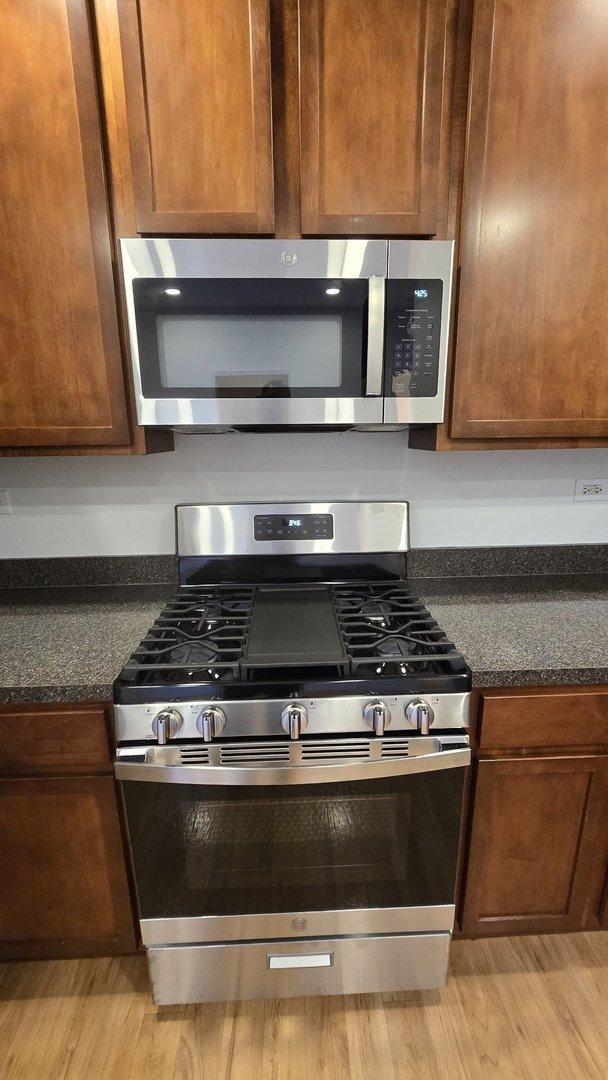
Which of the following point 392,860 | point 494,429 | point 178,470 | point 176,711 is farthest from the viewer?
point 178,470

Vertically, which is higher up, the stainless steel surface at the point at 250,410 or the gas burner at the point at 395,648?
the stainless steel surface at the point at 250,410

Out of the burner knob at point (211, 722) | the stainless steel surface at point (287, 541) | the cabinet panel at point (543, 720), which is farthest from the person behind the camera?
the stainless steel surface at point (287, 541)

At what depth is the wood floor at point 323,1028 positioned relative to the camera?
114 centimetres

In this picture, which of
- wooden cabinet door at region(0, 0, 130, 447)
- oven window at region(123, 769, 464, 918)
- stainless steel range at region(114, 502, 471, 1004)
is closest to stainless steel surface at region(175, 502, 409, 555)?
stainless steel range at region(114, 502, 471, 1004)

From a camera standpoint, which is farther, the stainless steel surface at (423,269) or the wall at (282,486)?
the wall at (282,486)

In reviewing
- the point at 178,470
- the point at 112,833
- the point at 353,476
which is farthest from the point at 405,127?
the point at 112,833

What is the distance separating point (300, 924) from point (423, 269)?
1593 mm

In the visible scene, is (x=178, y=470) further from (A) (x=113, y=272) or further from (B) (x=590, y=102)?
(B) (x=590, y=102)

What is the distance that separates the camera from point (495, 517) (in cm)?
167

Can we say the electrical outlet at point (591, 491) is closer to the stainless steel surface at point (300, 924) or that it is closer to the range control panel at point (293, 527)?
the range control panel at point (293, 527)

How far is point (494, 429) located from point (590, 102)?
0.74 metres

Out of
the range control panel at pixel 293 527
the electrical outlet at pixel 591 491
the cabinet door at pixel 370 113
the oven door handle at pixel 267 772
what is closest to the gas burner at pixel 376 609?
the range control panel at pixel 293 527

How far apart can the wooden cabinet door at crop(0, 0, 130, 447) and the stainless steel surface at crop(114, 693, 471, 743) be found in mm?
695

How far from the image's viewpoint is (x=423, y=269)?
1.16 metres
